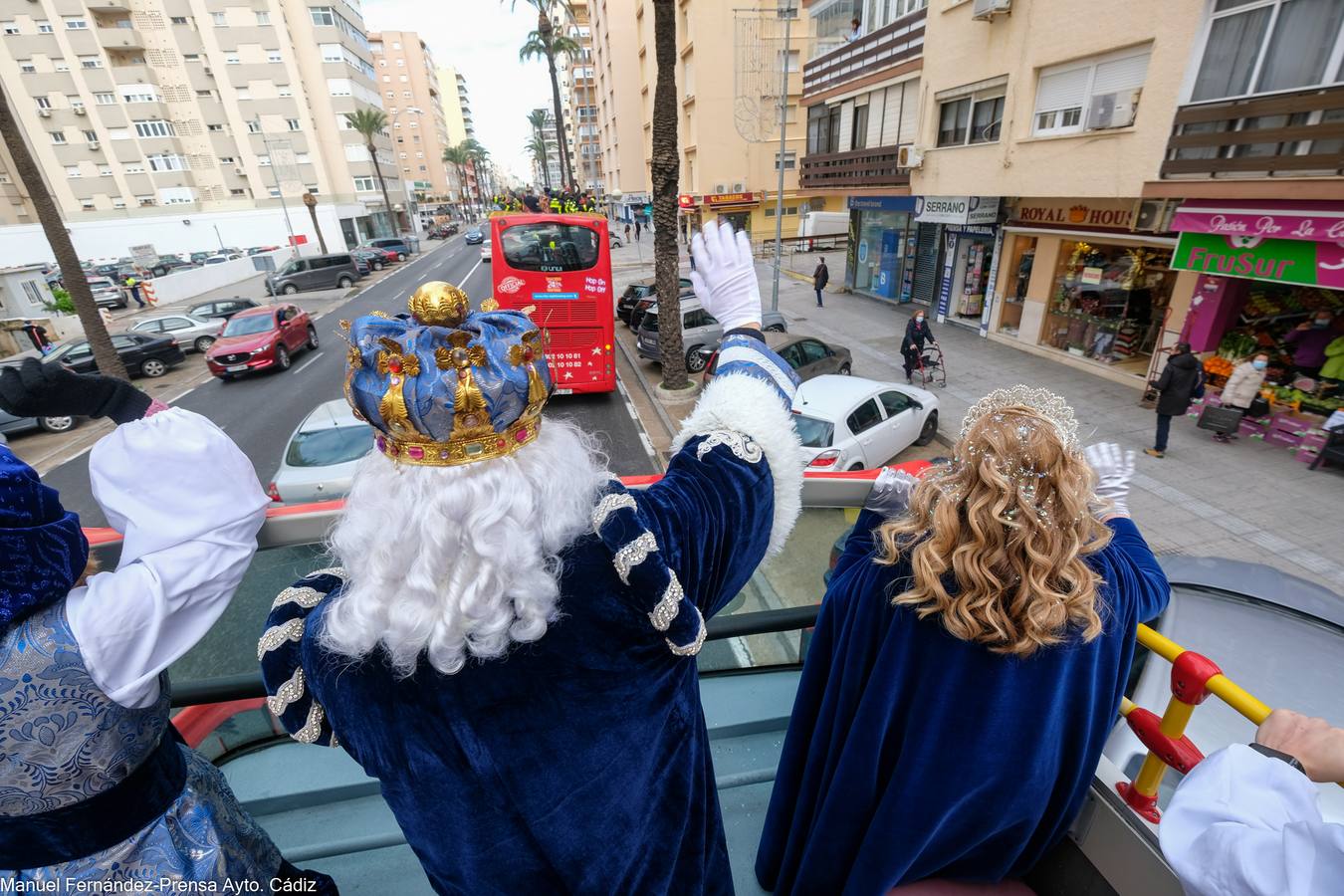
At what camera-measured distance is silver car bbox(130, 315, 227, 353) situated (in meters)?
17.0

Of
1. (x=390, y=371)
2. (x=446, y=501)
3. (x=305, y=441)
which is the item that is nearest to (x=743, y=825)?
(x=446, y=501)

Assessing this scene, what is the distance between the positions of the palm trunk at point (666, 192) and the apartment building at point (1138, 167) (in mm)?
6412

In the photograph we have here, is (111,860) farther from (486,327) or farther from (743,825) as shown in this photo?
(743,825)

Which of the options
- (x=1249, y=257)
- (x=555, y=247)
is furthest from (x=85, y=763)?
(x=1249, y=257)

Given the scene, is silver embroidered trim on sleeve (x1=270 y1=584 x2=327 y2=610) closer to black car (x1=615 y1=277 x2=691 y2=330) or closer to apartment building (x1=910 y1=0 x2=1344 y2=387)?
apartment building (x1=910 y1=0 x2=1344 y2=387)

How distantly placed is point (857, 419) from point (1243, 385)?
591 cm

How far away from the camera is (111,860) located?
1.36m

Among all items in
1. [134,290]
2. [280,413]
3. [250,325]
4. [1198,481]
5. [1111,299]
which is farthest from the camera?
[134,290]

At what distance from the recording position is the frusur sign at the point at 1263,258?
763 centimetres

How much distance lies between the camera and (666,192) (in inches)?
420

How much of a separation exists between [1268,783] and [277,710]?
64.7 inches

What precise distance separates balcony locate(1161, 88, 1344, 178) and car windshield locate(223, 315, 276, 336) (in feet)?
62.7

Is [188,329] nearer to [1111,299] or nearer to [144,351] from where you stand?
[144,351]

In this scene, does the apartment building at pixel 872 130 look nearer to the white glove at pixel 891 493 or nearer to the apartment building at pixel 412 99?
the white glove at pixel 891 493
